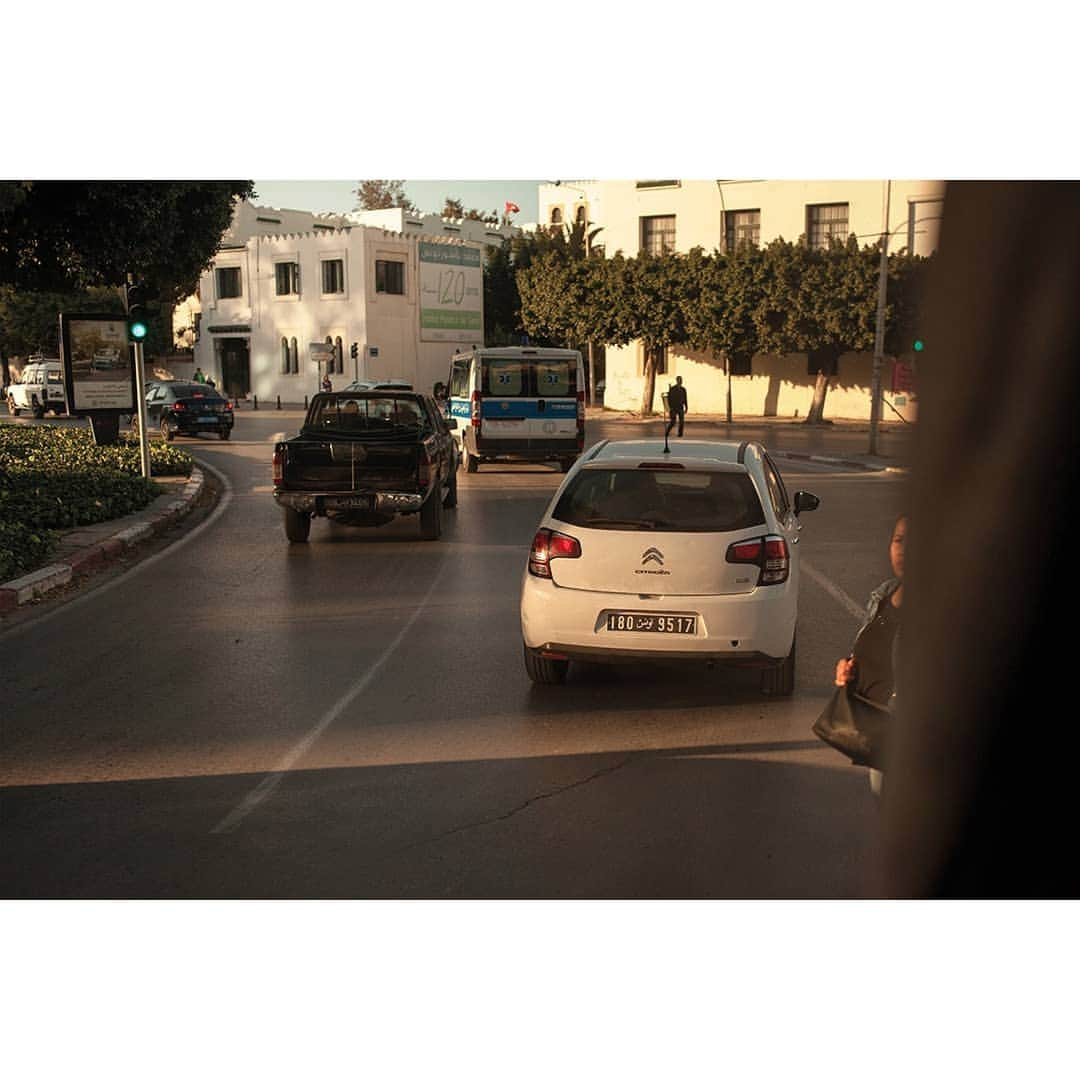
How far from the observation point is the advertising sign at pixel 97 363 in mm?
21297

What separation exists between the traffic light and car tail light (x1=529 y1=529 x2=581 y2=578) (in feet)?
43.0

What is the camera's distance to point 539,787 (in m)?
5.71

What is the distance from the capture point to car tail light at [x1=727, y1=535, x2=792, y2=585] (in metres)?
6.94

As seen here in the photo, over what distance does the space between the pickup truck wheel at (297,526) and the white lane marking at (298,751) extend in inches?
201

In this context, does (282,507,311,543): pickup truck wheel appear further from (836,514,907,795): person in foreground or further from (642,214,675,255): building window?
(642,214,675,255): building window

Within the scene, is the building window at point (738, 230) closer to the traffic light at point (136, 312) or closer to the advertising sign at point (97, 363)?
the advertising sign at point (97, 363)

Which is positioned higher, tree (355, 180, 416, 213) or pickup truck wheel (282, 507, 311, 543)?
tree (355, 180, 416, 213)

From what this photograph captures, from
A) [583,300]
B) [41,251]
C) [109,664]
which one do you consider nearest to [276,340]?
[583,300]

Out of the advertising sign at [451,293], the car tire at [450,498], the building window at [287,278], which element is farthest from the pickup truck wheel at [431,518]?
the building window at [287,278]

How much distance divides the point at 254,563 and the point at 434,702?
5976 millimetres

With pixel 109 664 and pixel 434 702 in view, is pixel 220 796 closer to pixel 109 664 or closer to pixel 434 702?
pixel 434 702

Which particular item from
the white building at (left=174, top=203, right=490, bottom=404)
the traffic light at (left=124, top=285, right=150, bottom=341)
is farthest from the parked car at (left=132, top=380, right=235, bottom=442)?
the white building at (left=174, top=203, right=490, bottom=404)

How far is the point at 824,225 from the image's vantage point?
3222cm

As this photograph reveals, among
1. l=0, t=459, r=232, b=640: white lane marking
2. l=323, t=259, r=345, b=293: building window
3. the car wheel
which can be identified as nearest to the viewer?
the car wheel
